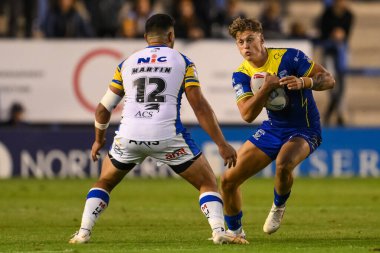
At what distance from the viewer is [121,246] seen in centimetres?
1038

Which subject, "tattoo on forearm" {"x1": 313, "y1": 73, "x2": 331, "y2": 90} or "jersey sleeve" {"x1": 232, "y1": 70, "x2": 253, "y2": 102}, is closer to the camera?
"tattoo on forearm" {"x1": 313, "y1": 73, "x2": 331, "y2": 90}

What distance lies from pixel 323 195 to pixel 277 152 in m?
6.69

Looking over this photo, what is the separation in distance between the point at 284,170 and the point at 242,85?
0.95 metres

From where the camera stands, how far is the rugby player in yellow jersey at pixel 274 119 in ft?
36.1

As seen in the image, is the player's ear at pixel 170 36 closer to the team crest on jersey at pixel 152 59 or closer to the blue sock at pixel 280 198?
→ the team crest on jersey at pixel 152 59

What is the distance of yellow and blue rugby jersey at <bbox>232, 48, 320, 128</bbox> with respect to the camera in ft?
36.8

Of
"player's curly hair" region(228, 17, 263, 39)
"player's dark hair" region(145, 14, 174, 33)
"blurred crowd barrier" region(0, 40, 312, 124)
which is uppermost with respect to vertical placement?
"player's dark hair" region(145, 14, 174, 33)

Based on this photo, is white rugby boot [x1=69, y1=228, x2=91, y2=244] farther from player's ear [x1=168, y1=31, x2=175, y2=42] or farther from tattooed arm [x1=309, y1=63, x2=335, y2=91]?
tattooed arm [x1=309, y1=63, x2=335, y2=91]

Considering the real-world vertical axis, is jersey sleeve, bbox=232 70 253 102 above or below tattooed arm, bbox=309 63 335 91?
below

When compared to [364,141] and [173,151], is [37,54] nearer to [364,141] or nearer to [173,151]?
[364,141]

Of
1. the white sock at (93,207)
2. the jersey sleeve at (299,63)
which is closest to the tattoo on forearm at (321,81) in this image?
the jersey sleeve at (299,63)

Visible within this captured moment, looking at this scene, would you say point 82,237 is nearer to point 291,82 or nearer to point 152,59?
A: point 152,59

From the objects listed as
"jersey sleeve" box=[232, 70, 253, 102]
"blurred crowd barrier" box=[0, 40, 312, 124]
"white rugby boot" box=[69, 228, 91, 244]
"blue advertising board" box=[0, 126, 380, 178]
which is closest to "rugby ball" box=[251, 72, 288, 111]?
"jersey sleeve" box=[232, 70, 253, 102]

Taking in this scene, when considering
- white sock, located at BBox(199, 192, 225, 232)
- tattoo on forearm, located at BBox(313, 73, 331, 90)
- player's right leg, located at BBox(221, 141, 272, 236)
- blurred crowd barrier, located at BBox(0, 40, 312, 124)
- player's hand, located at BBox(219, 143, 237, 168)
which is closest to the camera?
player's hand, located at BBox(219, 143, 237, 168)
